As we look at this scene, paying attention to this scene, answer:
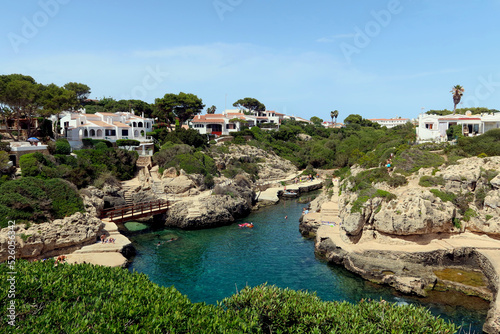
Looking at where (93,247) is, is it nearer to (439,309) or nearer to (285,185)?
(439,309)

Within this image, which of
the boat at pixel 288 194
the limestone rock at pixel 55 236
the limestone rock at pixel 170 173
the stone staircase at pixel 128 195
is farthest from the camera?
the boat at pixel 288 194

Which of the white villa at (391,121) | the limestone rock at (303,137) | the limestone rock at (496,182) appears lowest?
the limestone rock at (496,182)

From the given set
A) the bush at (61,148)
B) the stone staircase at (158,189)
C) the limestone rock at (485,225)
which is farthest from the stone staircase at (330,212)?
the bush at (61,148)

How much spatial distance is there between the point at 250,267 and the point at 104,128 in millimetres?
38981

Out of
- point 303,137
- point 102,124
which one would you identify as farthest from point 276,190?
point 303,137

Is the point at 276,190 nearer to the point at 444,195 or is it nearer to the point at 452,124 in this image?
the point at 452,124

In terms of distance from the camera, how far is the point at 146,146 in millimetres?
56219

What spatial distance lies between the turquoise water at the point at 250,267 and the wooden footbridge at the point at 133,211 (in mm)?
2180

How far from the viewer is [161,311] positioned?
11.4 metres

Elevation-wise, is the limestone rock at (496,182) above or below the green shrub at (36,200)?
above

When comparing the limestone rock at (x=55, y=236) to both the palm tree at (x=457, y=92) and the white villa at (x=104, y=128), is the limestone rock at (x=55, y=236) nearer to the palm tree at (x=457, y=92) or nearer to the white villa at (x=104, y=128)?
the white villa at (x=104, y=128)

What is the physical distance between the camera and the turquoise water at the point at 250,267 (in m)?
21.6

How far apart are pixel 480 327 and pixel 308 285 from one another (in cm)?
1012

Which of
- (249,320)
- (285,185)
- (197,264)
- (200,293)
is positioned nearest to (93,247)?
(197,264)
